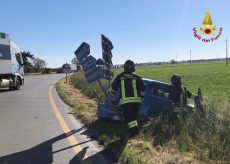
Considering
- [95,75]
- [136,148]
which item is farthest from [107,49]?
[136,148]

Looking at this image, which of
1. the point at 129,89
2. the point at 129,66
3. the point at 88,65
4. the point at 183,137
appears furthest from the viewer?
the point at 88,65

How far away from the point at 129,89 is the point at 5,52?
670 inches

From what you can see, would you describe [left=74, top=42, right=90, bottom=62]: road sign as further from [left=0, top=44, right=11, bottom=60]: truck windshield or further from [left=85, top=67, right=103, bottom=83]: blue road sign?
[left=0, top=44, right=11, bottom=60]: truck windshield

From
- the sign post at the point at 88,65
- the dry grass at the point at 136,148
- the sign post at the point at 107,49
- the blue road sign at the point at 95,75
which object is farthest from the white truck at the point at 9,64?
the dry grass at the point at 136,148

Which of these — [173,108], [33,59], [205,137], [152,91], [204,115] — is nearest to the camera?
[205,137]

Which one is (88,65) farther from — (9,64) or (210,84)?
(210,84)

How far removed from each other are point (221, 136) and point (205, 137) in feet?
0.97

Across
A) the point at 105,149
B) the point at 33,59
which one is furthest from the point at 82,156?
the point at 33,59

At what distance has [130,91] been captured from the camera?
8250 mm

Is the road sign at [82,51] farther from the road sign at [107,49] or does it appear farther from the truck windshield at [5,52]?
the truck windshield at [5,52]

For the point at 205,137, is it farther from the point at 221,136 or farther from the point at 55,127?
the point at 55,127

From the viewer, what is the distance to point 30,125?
10148 millimetres

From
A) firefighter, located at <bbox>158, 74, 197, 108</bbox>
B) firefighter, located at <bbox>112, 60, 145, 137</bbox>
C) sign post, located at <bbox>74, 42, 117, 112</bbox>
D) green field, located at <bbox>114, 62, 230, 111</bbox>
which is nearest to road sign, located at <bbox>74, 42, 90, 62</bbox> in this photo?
sign post, located at <bbox>74, 42, 117, 112</bbox>

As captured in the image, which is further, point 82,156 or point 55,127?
point 55,127
